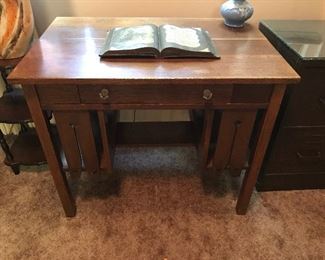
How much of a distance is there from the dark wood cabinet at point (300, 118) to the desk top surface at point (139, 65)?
0.38 ft

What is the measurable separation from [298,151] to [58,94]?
41.8 inches

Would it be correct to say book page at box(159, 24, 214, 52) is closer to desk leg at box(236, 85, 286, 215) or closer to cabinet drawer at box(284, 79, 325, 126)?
desk leg at box(236, 85, 286, 215)

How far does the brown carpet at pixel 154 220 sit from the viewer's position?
1.17 m

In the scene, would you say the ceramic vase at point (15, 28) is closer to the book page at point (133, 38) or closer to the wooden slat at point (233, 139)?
the book page at point (133, 38)

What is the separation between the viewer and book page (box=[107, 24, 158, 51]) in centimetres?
92

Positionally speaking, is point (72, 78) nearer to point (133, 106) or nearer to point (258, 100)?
point (133, 106)

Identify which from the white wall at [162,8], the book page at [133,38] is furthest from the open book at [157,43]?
the white wall at [162,8]

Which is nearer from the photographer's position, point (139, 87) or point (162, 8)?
point (139, 87)

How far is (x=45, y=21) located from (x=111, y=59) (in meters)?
0.69

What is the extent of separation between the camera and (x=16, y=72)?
0.84 m

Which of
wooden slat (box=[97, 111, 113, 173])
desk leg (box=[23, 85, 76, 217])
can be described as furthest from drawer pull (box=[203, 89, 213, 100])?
desk leg (box=[23, 85, 76, 217])

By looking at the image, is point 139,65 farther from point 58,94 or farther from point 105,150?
point 105,150

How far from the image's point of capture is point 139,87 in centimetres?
87

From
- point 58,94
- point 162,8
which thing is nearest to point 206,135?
point 58,94
